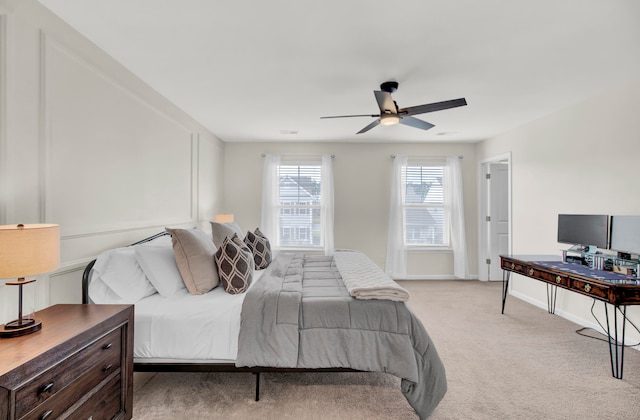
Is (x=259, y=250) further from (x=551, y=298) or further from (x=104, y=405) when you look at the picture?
(x=551, y=298)

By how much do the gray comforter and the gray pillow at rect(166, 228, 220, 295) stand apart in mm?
428

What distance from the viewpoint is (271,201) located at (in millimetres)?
5191

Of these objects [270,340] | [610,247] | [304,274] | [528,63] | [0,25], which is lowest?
[270,340]

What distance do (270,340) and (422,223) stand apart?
4155mm

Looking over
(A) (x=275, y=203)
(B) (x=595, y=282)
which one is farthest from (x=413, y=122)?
(A) (x=275, y=203)

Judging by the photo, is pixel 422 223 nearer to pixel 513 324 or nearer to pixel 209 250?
pixel 513 324

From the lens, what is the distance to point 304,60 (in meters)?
2.40

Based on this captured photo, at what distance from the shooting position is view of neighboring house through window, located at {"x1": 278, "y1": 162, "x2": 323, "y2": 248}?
5.29m

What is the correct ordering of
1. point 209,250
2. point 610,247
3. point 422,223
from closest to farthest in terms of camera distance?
point 209,250 → point 610,247 → point 422,223

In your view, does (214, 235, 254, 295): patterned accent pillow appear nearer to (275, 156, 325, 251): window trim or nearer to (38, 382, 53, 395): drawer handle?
(38, 382, 53, 395): drawer handle

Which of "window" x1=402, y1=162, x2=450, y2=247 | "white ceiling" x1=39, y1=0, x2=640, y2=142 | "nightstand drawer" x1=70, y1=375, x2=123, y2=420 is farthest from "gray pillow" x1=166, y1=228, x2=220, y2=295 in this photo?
"window" x1=402, y1=162, x2=450, y2=247

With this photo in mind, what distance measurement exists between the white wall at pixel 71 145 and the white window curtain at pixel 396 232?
3.61m

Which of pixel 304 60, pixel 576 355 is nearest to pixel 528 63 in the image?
pixel 304 60

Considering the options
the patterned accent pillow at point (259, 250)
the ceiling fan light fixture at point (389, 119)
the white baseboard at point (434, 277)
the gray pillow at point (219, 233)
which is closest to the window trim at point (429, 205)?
the white baseboard at point (434, 277)
